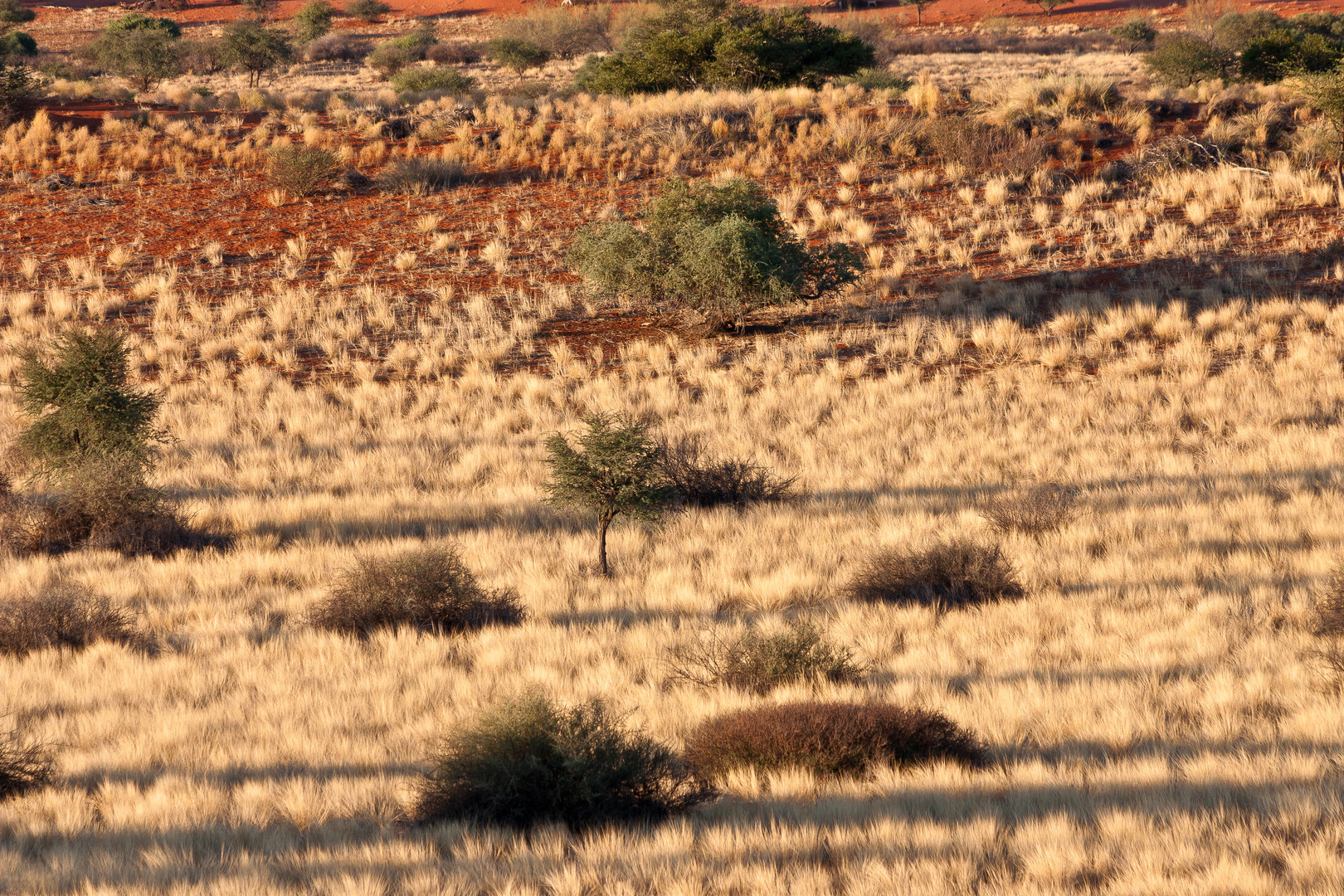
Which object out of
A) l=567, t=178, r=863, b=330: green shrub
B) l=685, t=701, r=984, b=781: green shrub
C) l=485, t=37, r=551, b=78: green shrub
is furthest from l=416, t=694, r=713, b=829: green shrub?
l=485, t=37, r=551, b=78: green shrub

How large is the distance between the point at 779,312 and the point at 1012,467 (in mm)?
7913

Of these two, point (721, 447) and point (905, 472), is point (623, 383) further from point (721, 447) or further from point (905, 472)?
point (905, 472)

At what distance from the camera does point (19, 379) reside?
15.3 m

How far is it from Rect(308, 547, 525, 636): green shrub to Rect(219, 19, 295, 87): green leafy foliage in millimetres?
40277

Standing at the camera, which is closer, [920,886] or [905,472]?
[920,886]

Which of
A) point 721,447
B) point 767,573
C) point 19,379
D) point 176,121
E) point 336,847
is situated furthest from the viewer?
point 176,121

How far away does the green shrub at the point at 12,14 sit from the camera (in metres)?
61.2

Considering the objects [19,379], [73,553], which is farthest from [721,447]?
[19,379]

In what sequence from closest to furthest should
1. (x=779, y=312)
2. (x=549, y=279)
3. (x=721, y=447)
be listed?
(x=721, y=447)
(x=779, y=312)
(x=549, y=279)

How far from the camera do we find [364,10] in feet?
252

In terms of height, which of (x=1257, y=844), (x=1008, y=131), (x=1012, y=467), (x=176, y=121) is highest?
(x=176, y=121)

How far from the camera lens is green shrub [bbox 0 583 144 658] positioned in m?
7.00

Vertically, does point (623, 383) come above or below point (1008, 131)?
below

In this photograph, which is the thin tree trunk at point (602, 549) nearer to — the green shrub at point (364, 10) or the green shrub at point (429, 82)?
the green shrub at point (429, 82)
